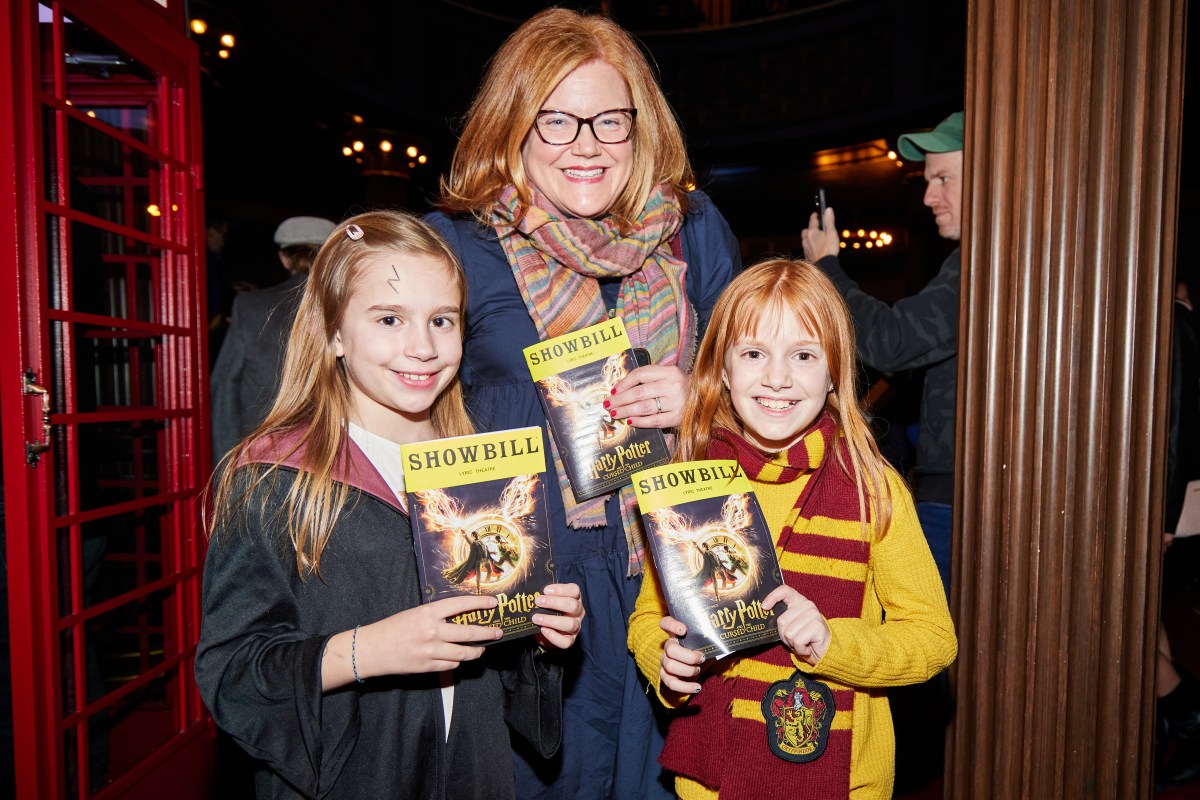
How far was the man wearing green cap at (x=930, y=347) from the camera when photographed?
7.35 feet

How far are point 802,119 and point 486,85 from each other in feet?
26.8

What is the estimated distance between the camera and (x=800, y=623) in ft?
3.99

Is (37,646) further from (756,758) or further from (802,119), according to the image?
(802,119)

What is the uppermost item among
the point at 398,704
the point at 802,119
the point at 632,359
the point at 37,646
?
the point at 802,119

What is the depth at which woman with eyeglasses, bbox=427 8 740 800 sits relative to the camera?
1.53 metres

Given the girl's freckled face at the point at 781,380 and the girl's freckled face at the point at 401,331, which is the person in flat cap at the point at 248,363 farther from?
the girl's freckled face at the point at 781,380

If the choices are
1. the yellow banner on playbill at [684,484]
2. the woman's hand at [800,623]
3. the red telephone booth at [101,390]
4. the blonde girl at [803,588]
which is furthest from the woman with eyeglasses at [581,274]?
the red telephone booth at [101,390]

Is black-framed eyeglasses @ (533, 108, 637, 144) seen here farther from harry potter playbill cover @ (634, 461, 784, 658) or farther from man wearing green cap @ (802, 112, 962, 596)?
man wearing green cap @ (802, 112, 962, 596)

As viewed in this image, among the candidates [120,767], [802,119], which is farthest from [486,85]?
[802,119]

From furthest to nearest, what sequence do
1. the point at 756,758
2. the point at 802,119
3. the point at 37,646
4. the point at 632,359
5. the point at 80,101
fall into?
the point at 802,119, the point at 80,101, the point at 37,646, the point at 632,359, the point at 756,758

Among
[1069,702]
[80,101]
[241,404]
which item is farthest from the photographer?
[241,404]

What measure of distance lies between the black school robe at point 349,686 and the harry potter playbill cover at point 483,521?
21 centimetres

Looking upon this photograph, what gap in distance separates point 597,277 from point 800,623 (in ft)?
2.55

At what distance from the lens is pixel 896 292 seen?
1152 cm
